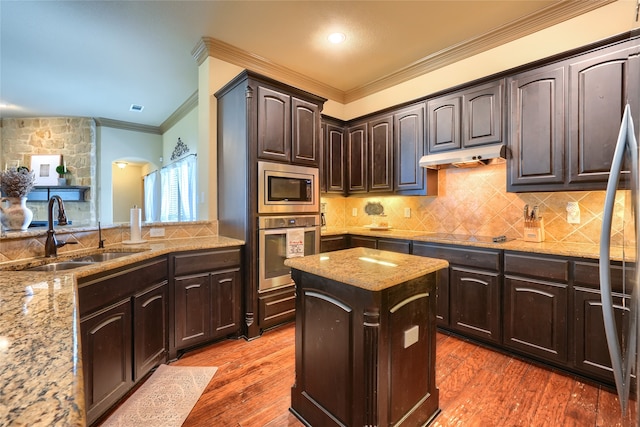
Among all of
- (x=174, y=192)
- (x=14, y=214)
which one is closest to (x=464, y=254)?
(x=14, y=214)

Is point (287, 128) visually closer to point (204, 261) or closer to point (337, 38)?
point (337, 38)

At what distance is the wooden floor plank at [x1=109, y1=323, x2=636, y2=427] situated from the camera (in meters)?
1.72

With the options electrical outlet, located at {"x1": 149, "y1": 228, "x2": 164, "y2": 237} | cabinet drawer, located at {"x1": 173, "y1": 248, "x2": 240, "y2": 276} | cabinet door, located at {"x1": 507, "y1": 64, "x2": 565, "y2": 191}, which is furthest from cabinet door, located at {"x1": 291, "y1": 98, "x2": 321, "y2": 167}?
cabinet door, located at {"x1": 507, "y1": 64, "x2": 565, "y2": 191}

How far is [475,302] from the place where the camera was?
A: 8.48 ft

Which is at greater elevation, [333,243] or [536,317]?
[333,243]

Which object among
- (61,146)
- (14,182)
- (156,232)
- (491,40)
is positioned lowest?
(156,232)

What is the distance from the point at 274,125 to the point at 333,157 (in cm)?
127

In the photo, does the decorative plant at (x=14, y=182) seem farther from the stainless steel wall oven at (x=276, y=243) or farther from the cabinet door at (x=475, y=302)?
the cabinet door at (x=475, y=302)

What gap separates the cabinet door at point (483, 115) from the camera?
105 inches

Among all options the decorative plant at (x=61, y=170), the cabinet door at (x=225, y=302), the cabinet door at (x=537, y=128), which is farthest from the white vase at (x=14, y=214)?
the decorative plant at (x=61, y=170)

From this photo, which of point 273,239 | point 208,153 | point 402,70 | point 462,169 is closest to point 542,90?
point 462,169

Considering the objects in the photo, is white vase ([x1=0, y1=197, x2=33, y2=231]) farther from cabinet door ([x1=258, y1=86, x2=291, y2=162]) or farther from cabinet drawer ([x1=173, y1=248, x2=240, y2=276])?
cabinet door ([x1=258, y1=86, x2=291, y2=162])

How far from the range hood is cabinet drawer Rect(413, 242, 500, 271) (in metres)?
0.86

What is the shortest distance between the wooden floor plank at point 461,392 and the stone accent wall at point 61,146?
499 cm
